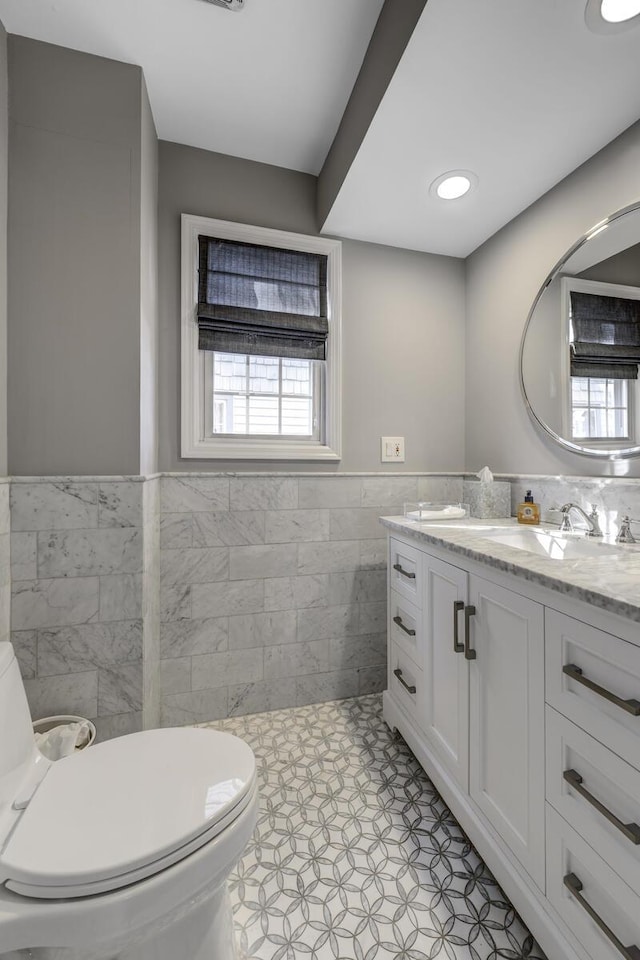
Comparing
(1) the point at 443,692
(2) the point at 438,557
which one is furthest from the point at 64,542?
(1) the point at 443,692

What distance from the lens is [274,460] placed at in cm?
192

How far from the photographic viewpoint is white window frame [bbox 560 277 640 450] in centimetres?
137

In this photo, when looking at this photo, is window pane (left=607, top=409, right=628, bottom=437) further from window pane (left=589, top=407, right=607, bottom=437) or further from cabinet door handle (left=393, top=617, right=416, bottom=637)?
cabinet door handle (left=393, top=617, right=416, bottom=637)

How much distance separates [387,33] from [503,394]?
1.35m

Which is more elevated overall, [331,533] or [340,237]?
[340,237]

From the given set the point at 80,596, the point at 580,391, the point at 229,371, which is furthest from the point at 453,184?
the point at 80,596

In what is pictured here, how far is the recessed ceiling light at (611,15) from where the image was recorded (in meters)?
1.02

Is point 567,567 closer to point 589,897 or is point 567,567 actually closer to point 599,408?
point 589,897

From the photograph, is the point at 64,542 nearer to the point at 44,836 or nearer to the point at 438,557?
the point at 44,836

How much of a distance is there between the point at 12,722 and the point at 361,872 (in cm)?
100

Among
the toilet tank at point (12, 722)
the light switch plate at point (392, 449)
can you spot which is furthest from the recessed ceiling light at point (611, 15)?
the toilet tank at point (12, 722)

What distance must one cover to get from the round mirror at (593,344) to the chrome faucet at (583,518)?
201mm

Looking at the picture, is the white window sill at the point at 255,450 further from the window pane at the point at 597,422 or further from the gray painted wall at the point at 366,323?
the window pane at the point at 597,422

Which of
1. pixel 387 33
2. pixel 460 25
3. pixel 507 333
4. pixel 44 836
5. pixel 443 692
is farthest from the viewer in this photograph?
pixel 507 333
